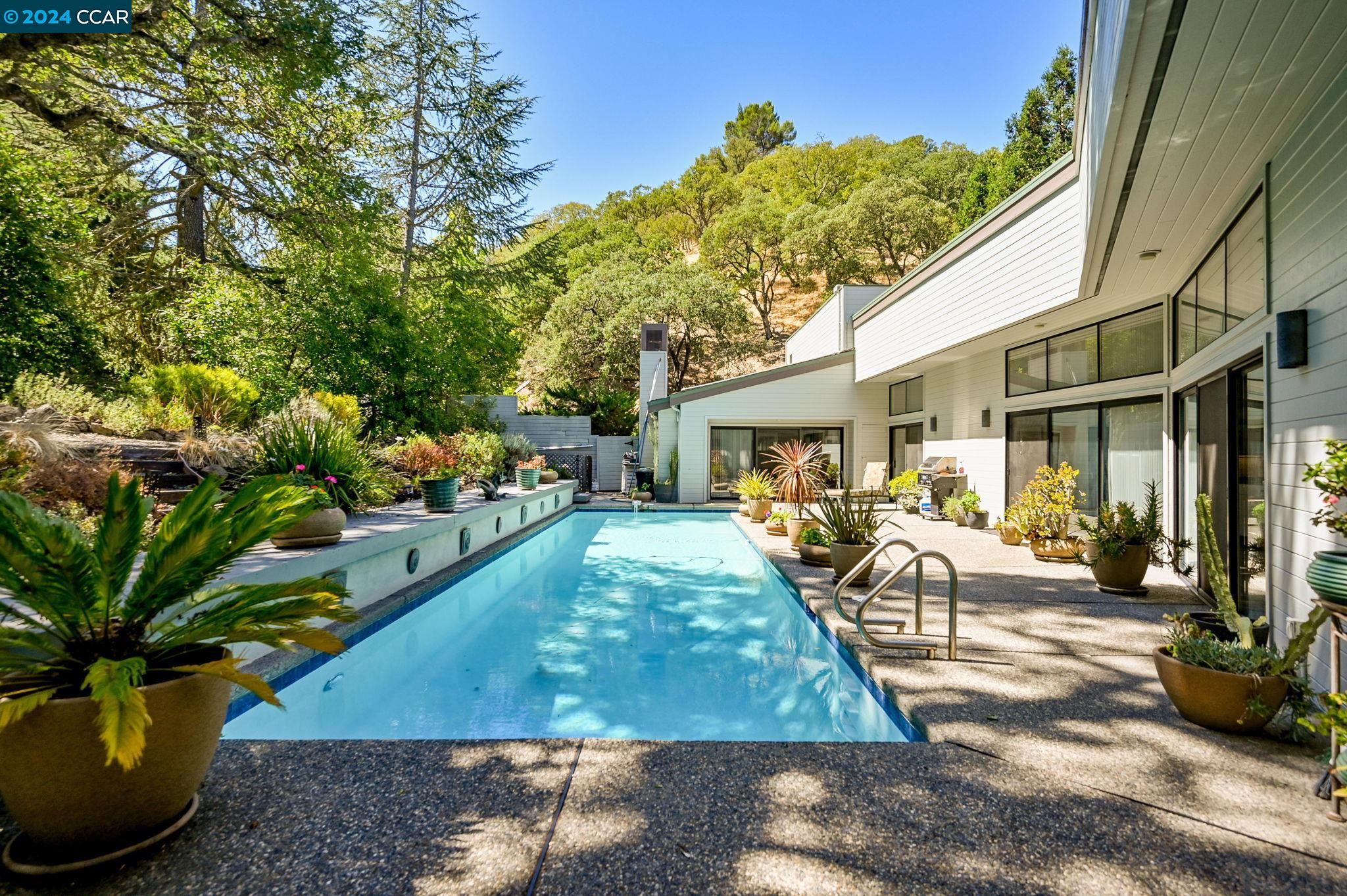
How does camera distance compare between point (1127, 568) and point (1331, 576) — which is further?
point (1127, 568)

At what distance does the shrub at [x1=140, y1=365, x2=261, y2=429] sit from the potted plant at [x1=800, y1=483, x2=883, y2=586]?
7.21 m

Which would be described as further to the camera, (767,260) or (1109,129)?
(767,260)

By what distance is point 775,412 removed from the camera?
14.6 metres

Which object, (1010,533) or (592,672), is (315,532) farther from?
(1010,533)

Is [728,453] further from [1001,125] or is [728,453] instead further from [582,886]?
[1001,125]

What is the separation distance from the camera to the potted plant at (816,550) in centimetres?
671

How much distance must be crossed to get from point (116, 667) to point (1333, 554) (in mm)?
3632

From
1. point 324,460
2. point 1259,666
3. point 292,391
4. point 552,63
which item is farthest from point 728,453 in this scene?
point 1259,666

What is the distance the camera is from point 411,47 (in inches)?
613

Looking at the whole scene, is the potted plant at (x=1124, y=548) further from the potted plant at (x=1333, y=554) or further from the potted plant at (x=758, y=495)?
the potted plant at (x=758, y=495)

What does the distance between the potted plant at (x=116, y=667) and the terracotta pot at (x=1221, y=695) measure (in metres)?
3.56

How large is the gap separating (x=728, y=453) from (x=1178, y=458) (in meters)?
9.66

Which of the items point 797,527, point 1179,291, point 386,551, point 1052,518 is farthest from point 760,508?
point 386,551

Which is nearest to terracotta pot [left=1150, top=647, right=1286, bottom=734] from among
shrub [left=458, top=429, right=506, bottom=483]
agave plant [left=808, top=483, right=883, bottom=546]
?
agave plant [left=808, top=483, right=883, bottom=546]
